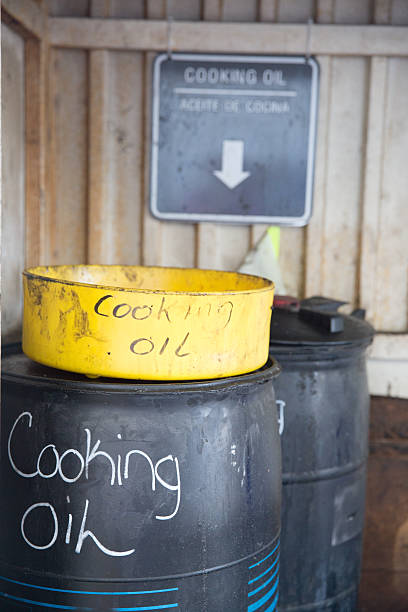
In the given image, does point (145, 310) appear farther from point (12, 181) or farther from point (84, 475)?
point (12, 181)

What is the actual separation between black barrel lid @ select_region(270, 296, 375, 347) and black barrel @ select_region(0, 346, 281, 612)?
61 centimetres

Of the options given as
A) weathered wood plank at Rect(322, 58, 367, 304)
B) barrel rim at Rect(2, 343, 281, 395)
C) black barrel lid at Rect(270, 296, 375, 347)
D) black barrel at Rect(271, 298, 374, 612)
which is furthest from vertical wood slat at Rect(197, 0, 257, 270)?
barrel rim at Rect(2, 343, 281, 395)

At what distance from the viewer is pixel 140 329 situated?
148 cm

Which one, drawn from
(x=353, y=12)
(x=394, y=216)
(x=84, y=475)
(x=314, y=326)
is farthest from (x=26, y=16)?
(x=84, y=475)

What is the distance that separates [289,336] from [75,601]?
3.33ft

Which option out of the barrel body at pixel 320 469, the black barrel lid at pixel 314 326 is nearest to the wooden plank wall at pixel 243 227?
the black barrel lid at pixel 314 326

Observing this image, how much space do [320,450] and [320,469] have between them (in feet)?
0.21

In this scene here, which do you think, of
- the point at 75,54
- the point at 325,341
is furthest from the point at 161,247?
the point at 325,341

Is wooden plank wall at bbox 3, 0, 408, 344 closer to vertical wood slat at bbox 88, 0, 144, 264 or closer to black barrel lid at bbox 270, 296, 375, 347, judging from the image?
vertical wood slat at bbox 88, 0, 144, 264

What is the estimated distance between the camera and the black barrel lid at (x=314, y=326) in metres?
2.14

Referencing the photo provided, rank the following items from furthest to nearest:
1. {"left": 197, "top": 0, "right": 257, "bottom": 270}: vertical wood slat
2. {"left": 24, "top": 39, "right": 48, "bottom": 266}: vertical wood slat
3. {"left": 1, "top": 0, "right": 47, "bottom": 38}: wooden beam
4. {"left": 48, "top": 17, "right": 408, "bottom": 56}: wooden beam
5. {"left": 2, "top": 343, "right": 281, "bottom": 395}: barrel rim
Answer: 1. {"left": 197, "top": 0, "right": 257, "bottom": 270}: vertical wood slat
2. {"left": 48, "top": 17, "right": 408, "bottom": 56}: wooden beam
3. {"left": 24, "top": 39, "right": 48, "bottom": 266}: vertical wood slat
4. {"left": 1, "top": 0, "right": 47, "bottom": 38}: wooden beam
5. {"left": 2, "top": 343, "right": 281, "bottom": 395}: barrel rim

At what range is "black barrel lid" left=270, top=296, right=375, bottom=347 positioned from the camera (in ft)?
7.02

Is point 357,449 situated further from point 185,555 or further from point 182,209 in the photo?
point 182,209

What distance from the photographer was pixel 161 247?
293 centimetres
